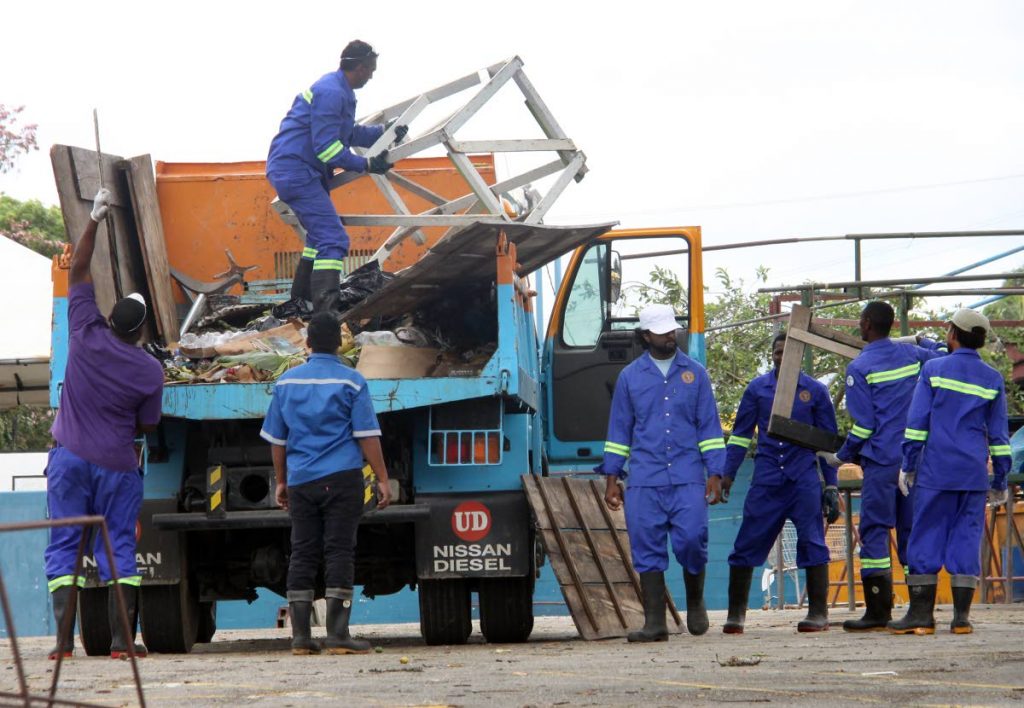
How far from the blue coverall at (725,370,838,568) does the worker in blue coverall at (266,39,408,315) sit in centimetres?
245

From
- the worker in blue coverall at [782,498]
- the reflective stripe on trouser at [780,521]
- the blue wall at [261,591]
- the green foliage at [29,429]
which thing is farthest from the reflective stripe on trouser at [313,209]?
the green foliage at [29,429]

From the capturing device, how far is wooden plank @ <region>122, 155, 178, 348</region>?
8.76 metres

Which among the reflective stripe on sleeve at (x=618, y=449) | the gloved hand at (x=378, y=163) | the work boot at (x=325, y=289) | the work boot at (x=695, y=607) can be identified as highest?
the gloved hand at (x=378, y=163)

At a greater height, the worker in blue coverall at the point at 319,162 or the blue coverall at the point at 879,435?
the worker in blue coverall at the point at 319,162

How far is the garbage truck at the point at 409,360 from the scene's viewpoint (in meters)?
7.68

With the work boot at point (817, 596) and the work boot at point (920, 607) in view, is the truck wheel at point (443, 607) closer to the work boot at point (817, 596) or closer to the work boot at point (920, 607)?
the work boot at point (817, 596)

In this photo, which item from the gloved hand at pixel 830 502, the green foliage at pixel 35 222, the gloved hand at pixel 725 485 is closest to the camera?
the gloved hand at pixel 725 485

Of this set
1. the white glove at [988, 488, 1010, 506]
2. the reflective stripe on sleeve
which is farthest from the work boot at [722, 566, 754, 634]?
the white glove at [988, 488, 1010, 506]

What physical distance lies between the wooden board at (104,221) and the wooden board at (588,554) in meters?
2.43

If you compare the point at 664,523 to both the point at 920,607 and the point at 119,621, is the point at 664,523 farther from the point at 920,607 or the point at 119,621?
the point at 119,621

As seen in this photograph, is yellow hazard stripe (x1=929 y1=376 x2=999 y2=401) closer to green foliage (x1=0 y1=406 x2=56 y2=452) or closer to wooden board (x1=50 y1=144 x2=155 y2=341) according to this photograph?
wooden board (x1=50 y1=144 x2=155 y2=341)

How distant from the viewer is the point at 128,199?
29.1 feet

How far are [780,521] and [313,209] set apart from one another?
3.11 meters

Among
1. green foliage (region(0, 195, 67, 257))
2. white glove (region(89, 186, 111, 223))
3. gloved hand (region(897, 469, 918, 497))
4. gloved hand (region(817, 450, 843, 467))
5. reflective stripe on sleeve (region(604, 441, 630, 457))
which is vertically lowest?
gloved hand (region(897, 469, 918, 497))
